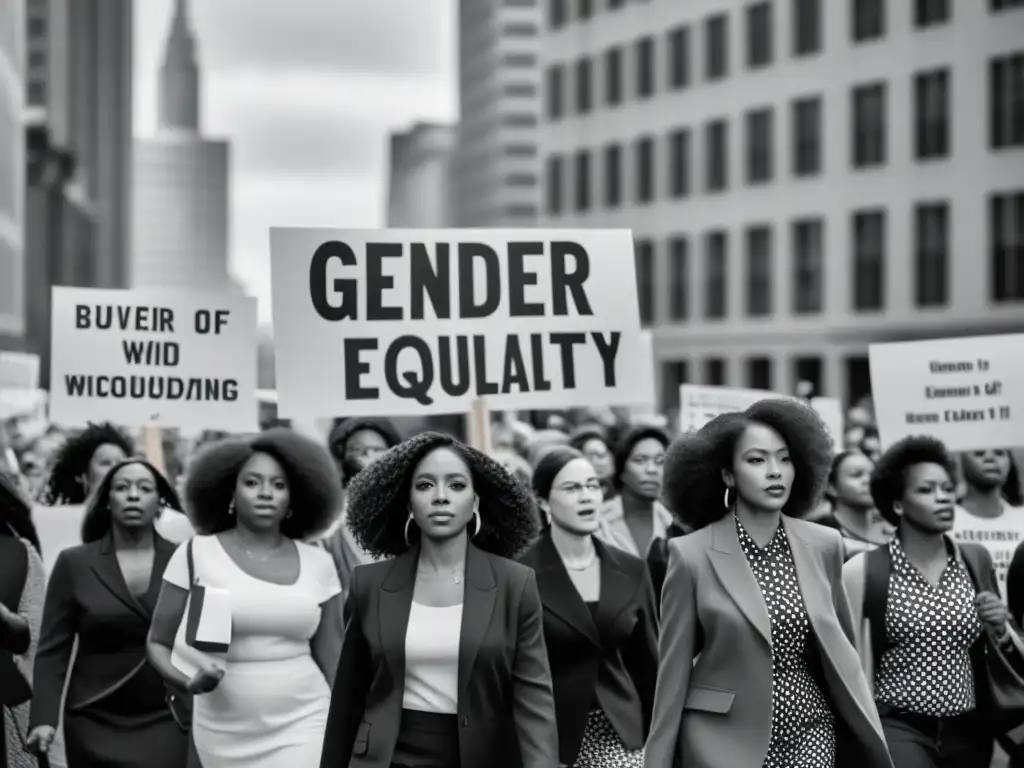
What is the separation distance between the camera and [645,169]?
57.7m

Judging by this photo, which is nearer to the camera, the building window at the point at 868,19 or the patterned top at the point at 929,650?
the patterned top at the point at 929,650

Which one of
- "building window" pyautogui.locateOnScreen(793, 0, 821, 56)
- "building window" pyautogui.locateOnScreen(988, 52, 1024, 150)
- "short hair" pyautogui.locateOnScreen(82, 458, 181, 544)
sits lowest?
"short hair" pyautogui.locateOnScreen(82, 458, 181, 544)

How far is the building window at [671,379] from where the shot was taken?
55.9 m

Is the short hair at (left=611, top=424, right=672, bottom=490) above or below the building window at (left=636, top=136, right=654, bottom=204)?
below

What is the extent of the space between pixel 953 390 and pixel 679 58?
4545 centimetres

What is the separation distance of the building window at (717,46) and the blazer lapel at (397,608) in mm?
47951

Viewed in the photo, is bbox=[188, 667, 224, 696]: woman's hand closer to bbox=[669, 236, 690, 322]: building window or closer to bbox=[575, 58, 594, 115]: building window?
bbox=[669, 236, 690, 322]: building window

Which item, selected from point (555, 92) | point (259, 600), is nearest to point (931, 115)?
point (555, 92)

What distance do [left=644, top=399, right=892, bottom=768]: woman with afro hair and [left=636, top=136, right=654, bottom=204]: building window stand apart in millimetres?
50728

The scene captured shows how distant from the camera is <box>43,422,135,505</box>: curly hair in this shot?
10.5m

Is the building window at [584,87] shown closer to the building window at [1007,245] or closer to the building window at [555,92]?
the building window at [555,92]

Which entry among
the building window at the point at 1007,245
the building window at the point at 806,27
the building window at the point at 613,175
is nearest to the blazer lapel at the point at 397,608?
the building window at the point at 1007,245

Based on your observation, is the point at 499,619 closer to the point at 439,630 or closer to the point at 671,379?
the point at 439,630

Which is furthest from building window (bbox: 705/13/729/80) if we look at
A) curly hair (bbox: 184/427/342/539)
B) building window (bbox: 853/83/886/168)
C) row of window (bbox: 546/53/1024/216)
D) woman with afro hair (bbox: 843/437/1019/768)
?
curly hair (bbox: 184/427/342/539)
